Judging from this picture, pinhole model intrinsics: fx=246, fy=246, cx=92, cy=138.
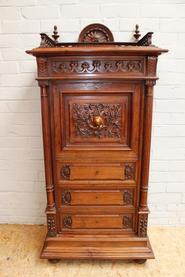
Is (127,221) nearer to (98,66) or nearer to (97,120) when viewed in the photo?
(97,120)

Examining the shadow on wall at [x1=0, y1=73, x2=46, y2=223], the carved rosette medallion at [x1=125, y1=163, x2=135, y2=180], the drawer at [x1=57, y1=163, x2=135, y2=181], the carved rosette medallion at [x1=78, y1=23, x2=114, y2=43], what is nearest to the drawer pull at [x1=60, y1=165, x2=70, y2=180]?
the drawer at [x1=57, y1=163, x2=135, y2=181]

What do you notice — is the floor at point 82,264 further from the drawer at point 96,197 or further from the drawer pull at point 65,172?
the drawer pull at point 65,172

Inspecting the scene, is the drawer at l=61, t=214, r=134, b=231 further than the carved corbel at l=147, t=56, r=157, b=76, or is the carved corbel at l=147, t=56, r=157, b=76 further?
the drawer at l=61, t=214, r=134, b=231

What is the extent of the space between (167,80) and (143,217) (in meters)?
0.94

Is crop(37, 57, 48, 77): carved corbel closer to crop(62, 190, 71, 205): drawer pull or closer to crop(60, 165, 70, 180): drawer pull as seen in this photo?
crop(60, 165, 70, 180): drawer pull

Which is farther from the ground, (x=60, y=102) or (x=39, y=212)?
(x=60, y=102)

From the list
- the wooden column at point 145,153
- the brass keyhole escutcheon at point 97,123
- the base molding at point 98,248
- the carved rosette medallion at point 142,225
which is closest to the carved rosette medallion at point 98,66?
the wooden column at point 145,153

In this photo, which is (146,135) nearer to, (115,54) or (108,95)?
(108,95)

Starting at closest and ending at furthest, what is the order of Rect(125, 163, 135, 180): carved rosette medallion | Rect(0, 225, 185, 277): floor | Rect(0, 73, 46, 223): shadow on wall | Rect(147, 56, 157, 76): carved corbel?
Rect(147, 56, 157, 76): carved corbel
Rect(125, 163, 135, 180): carved rosette medallion
Rect(0, 225, 185, 277): floor
Rect(0, 73, 46, 223): shadow on wall

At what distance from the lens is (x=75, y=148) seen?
4.54 ft

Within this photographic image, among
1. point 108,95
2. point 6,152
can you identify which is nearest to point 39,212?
point 6,152

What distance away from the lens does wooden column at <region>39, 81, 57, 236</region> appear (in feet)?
4.27

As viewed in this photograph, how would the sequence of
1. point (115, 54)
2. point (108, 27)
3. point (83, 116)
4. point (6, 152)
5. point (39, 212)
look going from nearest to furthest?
point (115, 54) → point (83, 116) → point (108, 27) → point (6, 152) → point (39, 212)

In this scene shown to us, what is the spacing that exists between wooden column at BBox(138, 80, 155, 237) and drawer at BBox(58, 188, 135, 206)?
0.22ft
